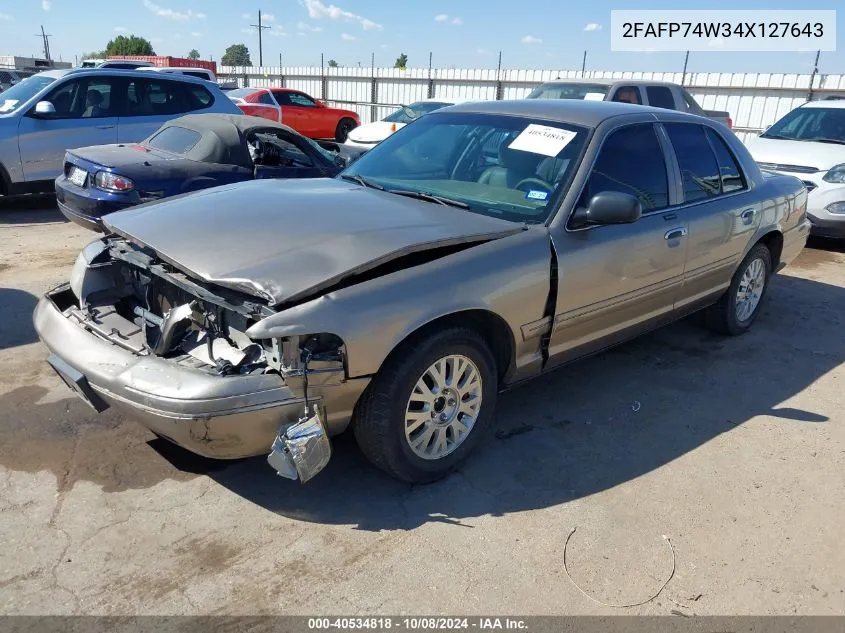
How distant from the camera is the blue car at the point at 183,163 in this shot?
249 inches

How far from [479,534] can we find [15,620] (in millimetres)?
1755

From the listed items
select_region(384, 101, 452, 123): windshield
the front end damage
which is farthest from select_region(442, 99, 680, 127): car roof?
select_region(384, 101, 452, 123): windshield

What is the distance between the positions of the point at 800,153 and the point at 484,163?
664cm

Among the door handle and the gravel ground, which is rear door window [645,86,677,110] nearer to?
the door handle

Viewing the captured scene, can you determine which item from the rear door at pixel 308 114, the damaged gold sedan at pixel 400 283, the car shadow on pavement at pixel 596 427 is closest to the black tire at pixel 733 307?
the car shadow on pavement at pixel 596 427

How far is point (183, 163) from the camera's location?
6.61 metres

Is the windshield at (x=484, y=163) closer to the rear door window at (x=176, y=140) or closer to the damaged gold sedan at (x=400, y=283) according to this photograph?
the damaged gold sedan at (x=400, y=283)

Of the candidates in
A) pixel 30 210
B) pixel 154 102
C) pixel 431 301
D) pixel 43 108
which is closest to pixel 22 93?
pixel 43 108

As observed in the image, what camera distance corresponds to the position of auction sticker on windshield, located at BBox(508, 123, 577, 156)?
Result: 3.72 m

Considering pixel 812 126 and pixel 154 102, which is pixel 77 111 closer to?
pixel 154 102

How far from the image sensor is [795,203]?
5.48m

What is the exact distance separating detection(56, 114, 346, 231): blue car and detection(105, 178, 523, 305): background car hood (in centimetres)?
290

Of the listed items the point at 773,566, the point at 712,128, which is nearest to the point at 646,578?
the point at 773,566

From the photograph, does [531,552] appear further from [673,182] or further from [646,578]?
[673,182]
